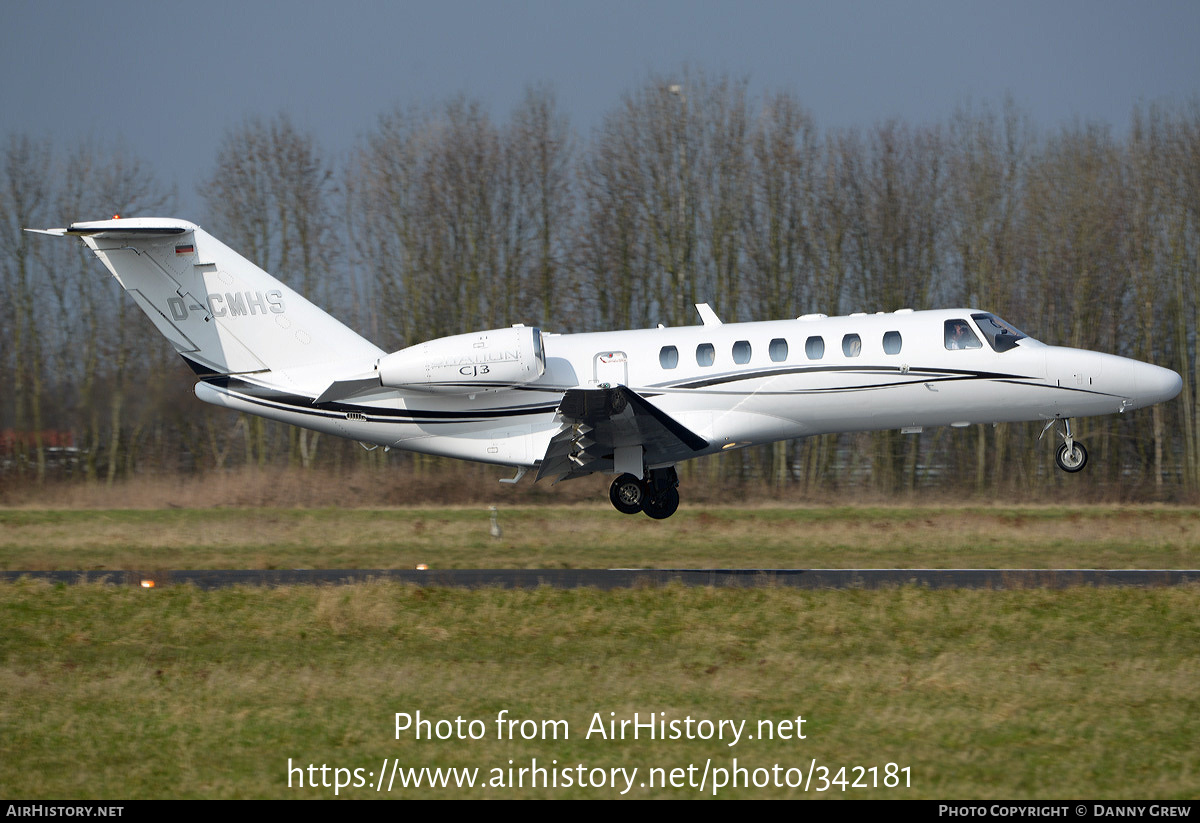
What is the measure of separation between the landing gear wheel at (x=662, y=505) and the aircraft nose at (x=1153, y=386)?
6.86 meters

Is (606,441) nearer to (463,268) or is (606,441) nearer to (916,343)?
(916,343)

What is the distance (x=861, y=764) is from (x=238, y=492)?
85.4 ft

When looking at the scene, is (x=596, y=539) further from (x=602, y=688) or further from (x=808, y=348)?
(x=602, y=688)

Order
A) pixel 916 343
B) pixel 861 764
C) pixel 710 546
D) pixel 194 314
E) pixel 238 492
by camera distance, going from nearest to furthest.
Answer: pixel 861 764 < pixel 916 343 < pixel 194 314 < pixel 710 546 < pixel 238 492

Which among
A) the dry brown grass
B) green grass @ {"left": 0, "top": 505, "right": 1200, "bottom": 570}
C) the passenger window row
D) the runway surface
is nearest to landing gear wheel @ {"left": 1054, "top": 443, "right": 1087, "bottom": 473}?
the runway surface

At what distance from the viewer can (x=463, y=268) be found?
1419 inches

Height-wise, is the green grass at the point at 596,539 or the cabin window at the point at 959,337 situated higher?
the cabin window at the point at 959,337

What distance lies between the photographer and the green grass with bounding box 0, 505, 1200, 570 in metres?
19.1

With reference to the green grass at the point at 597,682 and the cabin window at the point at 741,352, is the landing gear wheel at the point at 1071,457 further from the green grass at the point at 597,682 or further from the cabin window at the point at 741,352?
the cabin window at the point at 741,352

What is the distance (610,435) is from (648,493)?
162 centimetres

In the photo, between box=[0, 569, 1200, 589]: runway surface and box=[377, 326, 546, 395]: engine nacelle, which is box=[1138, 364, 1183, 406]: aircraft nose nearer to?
box=[0, 569, 1200, 589]: runway surface

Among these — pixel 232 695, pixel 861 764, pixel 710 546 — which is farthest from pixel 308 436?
pixel 861 764

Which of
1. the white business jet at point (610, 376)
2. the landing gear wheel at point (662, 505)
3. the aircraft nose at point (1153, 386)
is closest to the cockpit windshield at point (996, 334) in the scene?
→ the white business jet at point (610, 376)

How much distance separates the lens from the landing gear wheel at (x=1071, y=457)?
1659cm
